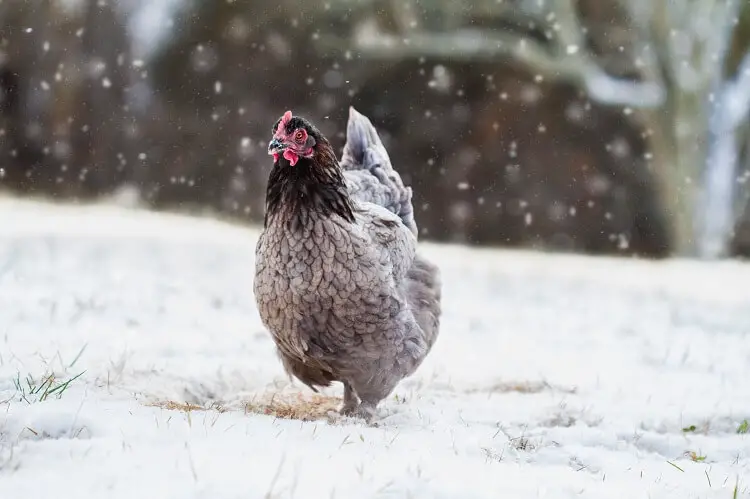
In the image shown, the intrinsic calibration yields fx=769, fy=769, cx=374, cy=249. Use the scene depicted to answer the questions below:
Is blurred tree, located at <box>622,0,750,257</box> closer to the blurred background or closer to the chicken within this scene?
the blurred background

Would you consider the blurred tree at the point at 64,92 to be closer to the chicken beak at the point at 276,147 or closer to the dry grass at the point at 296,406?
the dry grass at the point at 296,406

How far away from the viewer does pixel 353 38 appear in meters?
12.2

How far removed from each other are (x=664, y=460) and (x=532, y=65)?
951cm

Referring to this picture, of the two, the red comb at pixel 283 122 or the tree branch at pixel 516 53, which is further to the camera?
the tree branch at pixel 516 53

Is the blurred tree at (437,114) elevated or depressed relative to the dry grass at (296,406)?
elevated

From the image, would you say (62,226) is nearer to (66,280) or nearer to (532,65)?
(66,280)

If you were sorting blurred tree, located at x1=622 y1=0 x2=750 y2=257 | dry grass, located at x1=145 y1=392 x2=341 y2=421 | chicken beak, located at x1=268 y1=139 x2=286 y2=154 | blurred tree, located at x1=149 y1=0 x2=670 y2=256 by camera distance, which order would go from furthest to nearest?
blurred tree, located at x1=149 y1=0 x2=670 y2=256, blurred tree, located at x1=622 y1=0 x2=750 y2=257, dry grass, located at x1=145 y1=392 x2=341 y2=421, chicken beak, located at x1=268 y1=139 x2=286 y2=154

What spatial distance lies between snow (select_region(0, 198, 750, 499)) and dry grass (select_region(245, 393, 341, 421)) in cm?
8

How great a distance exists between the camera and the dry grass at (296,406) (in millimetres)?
3370

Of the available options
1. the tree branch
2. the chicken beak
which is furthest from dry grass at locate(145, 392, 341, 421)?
the tree branch

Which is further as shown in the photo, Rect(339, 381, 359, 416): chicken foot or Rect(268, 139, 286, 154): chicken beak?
Rect(339, 381, 359, 416): chicken foot

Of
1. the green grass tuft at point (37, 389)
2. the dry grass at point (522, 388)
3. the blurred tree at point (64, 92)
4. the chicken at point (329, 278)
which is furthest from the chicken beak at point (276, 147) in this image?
the blurred tree at point (64, 92)

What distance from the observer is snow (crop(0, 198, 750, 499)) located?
2.12 meters

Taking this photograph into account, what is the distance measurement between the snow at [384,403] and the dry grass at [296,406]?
8 cm
